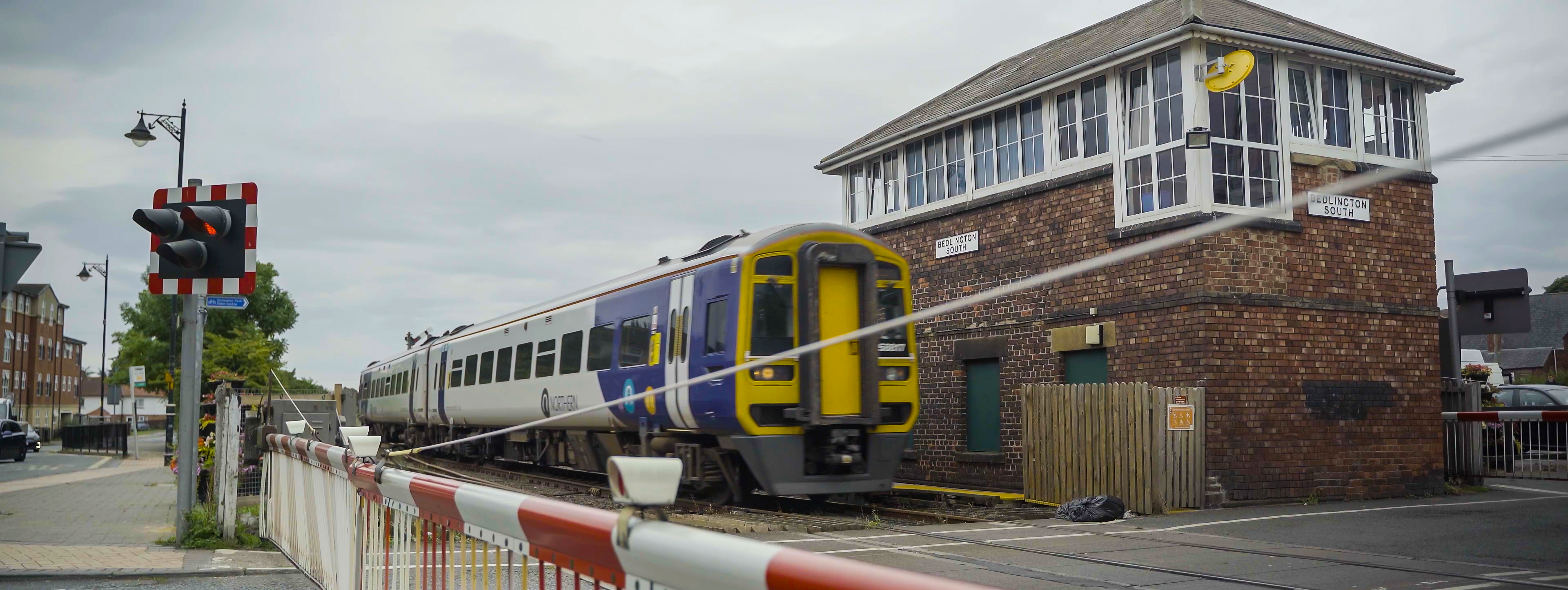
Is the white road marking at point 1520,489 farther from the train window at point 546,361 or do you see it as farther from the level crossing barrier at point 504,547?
the level crossing barrier at point 504,547

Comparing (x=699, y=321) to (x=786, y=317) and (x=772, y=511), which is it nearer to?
(x=786, y=317)

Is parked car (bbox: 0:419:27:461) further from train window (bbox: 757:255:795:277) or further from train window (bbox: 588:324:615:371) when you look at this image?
train window (bbox: 757:255:795:277)

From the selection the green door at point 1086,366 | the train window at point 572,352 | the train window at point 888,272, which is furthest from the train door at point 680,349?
the green door at point 1086,366

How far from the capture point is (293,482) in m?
7.38

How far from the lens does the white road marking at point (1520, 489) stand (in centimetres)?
1470

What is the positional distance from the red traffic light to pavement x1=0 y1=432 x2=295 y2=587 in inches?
92.1

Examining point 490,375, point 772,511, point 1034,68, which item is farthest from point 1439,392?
point 490,375

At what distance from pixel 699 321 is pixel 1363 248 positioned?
27.2ft

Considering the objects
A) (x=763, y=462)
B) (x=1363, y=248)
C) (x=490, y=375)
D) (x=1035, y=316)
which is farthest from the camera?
(x=490, y=375)

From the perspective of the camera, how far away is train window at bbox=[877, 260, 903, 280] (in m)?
12.0

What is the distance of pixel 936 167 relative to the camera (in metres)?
17.8

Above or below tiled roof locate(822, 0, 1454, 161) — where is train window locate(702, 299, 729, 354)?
below

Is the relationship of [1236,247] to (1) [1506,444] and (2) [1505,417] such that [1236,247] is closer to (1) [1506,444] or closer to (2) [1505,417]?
(2) [1505,417]

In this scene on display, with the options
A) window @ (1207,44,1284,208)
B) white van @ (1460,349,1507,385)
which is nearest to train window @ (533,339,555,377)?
window @ (1207,44,1284,208)
